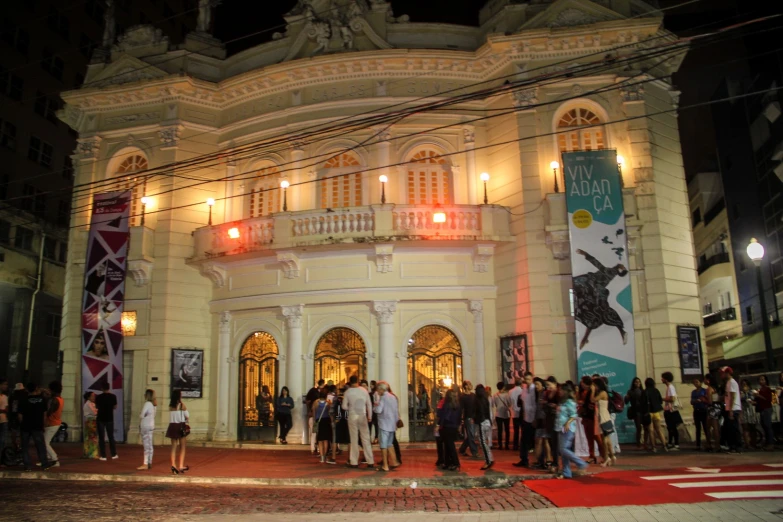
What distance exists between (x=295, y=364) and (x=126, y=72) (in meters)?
11.8

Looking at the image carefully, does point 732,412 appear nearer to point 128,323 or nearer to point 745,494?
point 745,494

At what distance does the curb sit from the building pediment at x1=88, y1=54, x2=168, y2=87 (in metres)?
13.8

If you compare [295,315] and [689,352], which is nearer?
[689,352]

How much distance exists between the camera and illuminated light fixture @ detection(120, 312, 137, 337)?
21.2 metres

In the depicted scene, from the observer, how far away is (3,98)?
35000 mm

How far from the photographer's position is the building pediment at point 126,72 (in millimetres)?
22498

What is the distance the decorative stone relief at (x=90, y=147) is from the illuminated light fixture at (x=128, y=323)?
5.79 metres

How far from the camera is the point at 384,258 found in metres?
19.3

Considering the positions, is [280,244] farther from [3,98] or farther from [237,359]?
[3,98]

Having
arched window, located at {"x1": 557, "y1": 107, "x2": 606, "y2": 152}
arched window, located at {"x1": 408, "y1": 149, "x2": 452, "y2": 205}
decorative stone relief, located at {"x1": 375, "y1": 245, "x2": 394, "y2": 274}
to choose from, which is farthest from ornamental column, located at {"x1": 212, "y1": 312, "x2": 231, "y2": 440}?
arched window, located at {"x1": 557, "y1": 107, "x2": 606, "y2": 152}

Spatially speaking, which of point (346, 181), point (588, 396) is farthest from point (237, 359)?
point (588, 396)

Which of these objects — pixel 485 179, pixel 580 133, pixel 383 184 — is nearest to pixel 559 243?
pixel 485 179

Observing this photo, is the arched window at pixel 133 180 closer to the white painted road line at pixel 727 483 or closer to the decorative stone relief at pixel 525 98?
the decorative stone relief at pixel 525 98

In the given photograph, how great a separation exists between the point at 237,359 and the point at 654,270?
12.8 metres
